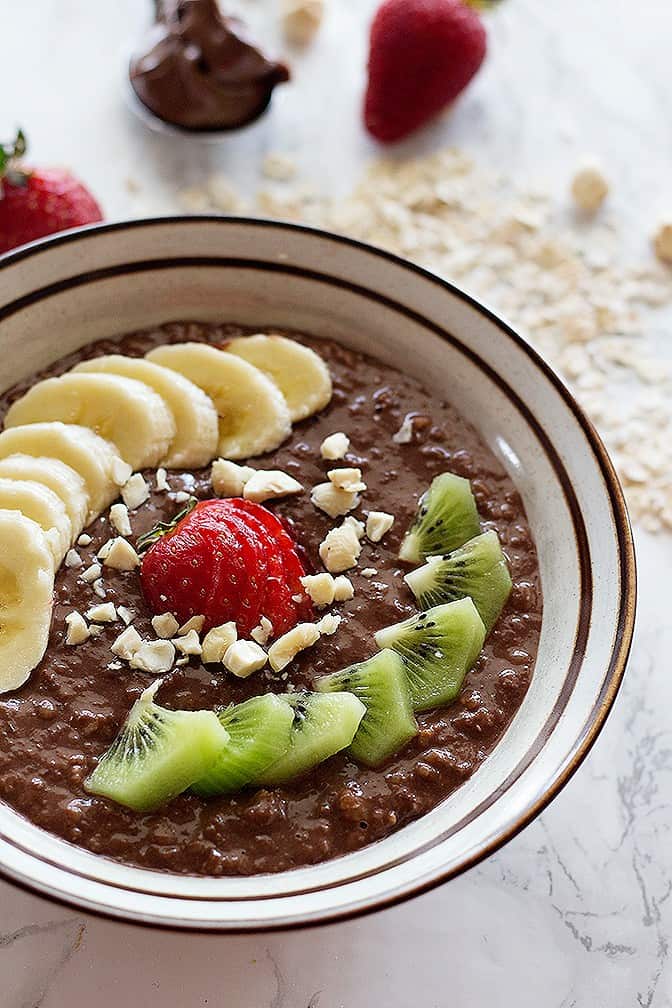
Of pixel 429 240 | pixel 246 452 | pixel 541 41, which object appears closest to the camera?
pixel 246 452

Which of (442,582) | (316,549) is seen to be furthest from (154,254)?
(442,582)

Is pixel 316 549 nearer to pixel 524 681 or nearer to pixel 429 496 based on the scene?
pixel 429 496

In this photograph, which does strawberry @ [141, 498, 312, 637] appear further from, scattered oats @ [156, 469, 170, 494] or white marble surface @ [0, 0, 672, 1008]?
white marble surface @ [0, 0, 672, 1008]

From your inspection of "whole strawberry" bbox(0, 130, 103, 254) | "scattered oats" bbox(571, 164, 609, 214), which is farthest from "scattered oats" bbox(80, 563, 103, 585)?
"scattered oats" bbox(571, 164, 609, 214)

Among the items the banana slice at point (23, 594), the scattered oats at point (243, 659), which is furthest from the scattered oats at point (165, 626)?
the banana slice at point (23, 594)

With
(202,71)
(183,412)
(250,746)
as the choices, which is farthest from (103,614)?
(202,71)

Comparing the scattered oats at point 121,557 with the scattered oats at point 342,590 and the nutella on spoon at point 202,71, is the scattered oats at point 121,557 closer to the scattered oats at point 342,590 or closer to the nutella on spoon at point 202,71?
the scattered oats at point 342,590

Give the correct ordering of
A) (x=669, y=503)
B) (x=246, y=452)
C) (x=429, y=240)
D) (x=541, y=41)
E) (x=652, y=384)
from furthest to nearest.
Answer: (x=541, y=41)
(x=429, y=240)
(x=652, y=384)
(x=669, y=503)
(x=246, y=452)

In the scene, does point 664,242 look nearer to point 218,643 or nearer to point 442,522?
point 442,522
